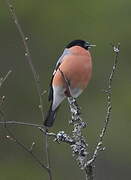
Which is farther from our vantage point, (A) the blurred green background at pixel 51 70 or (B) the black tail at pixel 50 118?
(A) the blurred green background at pixel 51 70

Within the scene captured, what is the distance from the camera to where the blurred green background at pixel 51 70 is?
11188 millimetres

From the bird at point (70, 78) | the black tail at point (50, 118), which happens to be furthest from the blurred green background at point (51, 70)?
the black tail at point (50, 118)

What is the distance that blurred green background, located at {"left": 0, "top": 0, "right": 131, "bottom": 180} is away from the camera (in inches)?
440

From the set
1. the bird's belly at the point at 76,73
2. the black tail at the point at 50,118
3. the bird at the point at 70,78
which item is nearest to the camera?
the black tail at the point at 50,118

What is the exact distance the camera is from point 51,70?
36.7ft

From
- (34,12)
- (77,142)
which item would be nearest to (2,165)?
(34,12)

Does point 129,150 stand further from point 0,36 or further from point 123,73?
point 0,36

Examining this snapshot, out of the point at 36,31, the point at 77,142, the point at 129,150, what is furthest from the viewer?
the point at 36,31

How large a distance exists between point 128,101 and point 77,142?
8231 mm

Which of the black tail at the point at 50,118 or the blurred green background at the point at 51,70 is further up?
the black tail at the point at 50,118

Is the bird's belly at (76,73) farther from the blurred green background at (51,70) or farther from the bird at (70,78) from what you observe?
the blurred green background at (51,70)

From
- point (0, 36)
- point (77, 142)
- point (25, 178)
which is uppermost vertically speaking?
point (77, 142)

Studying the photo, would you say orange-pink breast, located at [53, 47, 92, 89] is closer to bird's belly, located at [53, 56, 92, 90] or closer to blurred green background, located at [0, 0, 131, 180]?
bird's belly, located at [53, 56, 92, 90]

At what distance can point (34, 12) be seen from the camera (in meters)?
12.3
